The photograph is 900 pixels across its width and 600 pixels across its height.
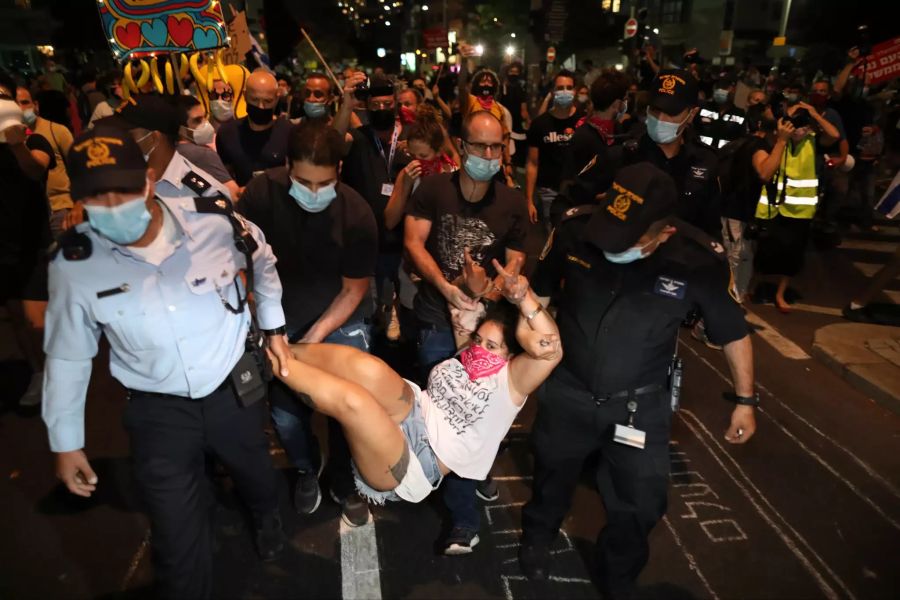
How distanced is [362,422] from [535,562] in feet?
4.30

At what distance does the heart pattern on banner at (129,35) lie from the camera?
619cm

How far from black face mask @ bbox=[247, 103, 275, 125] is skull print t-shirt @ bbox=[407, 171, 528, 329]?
78.9 inches

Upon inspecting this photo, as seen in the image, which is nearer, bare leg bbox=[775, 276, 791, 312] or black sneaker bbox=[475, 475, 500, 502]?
black sneaker bbox=[475, 475, 500, 502]

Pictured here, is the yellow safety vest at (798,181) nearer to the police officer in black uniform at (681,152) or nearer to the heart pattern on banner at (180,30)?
the police officer in black uniform at (681,152)

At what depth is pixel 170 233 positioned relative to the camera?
8.09ft

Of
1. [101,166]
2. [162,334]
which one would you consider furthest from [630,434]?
[101,166]

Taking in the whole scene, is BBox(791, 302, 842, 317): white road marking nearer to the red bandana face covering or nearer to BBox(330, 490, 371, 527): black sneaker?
the red bandana face covering

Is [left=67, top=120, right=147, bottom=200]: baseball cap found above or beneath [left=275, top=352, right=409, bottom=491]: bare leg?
above

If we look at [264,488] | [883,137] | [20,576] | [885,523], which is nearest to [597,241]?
[264,488]

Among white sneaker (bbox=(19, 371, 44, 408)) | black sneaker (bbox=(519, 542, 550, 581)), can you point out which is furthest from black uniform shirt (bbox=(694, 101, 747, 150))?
white sneaker (bbox=(19, 371, 44, 408))

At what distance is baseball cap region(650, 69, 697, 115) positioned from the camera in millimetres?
4070

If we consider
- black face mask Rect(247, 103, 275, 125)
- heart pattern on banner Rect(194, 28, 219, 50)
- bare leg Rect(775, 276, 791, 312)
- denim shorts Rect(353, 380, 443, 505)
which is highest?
heart pattern on banner Rect(194, 28, 219, 50)

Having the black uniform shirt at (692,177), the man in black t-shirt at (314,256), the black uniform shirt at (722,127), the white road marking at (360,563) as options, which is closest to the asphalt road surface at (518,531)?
the white road marking at (360,563)

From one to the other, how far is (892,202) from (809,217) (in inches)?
28.6
